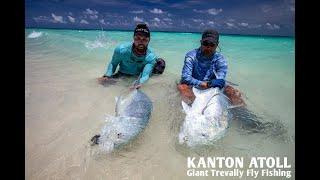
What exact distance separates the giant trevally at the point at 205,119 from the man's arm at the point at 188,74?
106 mm

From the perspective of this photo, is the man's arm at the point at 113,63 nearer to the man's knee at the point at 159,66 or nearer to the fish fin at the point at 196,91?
the man's knee at the point at 159,66

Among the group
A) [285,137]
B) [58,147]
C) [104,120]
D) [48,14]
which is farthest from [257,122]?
[48,14]

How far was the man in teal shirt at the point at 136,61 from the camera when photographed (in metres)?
3.80

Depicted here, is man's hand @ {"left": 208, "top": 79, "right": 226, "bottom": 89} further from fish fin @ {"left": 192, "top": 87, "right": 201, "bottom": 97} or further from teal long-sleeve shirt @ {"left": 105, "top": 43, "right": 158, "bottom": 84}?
teal long-sleeve shirt @ {"left": 105, "top": 43, "right": 158, "bottom": 84}

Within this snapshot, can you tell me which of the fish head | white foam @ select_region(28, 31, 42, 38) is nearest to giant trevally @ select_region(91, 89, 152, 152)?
the fish head

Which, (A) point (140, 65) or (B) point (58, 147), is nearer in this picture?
(B) point (58, 147)

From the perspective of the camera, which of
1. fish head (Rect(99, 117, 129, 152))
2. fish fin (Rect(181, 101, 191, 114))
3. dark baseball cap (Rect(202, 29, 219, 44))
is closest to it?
fish head (Rect(99, 117, 129, 152))

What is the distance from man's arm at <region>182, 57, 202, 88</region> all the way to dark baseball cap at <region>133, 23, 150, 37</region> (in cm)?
40

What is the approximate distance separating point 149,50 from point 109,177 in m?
1.13

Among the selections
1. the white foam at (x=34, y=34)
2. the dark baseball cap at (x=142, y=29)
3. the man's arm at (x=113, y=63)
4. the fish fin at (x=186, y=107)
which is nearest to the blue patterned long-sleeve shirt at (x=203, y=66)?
the fish fin at (x=186, y=107)

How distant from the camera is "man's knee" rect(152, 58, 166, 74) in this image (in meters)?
3.86
